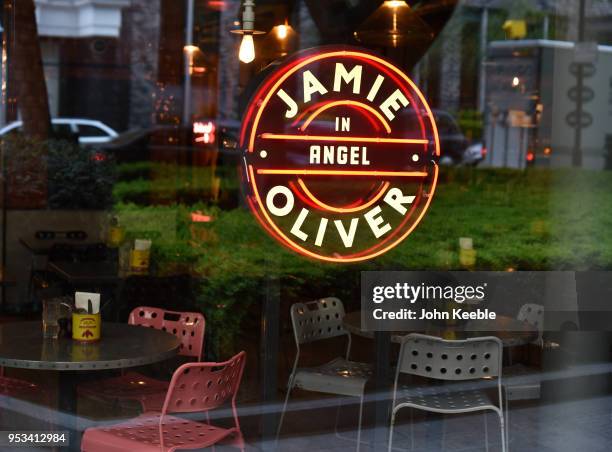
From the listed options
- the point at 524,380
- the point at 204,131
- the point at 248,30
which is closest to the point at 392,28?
the point at 248,30

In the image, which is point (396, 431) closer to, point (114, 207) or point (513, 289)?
point (513, 289)

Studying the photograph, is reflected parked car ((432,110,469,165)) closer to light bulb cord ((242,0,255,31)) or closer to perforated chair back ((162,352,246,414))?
light bulb cord ((242,0,255,31))

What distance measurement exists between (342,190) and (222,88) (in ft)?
24.4

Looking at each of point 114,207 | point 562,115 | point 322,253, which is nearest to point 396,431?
point 322,253

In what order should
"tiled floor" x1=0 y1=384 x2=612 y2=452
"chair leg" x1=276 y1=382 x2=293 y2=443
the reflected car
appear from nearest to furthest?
1. "tiled floor" x1=0 y1=384 x2=612 y2=452
2. "chair leg" x1=276 y1=382 x2=293 y2=443
3. the reflected car

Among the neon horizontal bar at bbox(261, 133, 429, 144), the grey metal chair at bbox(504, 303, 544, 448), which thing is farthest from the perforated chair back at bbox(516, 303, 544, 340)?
the neon horizontal bar at bbox(261, 133, 429, 144)

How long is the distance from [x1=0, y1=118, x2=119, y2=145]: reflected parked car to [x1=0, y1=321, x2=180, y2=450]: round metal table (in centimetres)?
633

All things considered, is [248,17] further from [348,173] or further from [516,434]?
[516,434]

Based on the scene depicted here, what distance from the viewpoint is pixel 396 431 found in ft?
16.8

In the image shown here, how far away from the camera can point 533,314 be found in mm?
4617

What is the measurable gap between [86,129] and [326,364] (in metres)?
6.86

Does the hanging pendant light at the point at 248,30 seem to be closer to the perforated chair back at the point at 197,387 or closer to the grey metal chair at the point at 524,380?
the perforated chair back at the point at 197,387

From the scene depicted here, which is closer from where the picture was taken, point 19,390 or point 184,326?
point 19,390

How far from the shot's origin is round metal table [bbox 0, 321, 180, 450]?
3799mm
